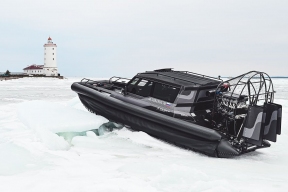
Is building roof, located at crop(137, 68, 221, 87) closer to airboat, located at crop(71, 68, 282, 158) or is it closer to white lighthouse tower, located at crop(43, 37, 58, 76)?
airboat, located at crop(71, 68, 282, 158)

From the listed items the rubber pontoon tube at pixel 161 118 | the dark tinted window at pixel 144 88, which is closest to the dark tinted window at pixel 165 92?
the dark tinted window at pixel 144 88

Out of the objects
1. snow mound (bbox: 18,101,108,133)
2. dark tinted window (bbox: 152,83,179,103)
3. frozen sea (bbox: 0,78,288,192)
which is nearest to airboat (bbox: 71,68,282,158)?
dark tinted window (bbox: 152,83,179,103)

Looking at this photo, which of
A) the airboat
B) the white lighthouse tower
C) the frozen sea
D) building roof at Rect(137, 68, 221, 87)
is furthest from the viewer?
the white lighthouse tower

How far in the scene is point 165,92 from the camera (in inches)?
252

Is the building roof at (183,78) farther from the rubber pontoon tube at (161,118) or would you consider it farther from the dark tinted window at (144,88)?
the rubber pontoon tube at (161,118)

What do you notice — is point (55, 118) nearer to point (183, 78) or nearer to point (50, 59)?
point (183, 78)

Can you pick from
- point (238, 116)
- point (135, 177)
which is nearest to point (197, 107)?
point (238, 116)

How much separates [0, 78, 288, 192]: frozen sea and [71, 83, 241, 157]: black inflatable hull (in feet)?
0.48

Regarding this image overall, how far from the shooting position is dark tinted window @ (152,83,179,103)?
246 inches

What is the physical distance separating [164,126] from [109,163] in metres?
1.52

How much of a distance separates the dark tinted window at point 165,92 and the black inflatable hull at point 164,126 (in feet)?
1.34

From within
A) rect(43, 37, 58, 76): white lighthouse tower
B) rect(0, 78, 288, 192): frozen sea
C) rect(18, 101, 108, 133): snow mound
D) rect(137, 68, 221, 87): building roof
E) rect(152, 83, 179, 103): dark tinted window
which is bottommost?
rect(0, 78, 288, 192): frozen sea

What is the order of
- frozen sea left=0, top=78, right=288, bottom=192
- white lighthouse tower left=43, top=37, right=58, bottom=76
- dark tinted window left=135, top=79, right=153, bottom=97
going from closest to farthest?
frozen sea left=0, top=78, right=288, bottom=192, dark tinted window left=135, top=79, right=153, bottom=97, white lighthouse tower left=43, top=37, right=58, bottom=76

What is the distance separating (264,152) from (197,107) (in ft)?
5.27
